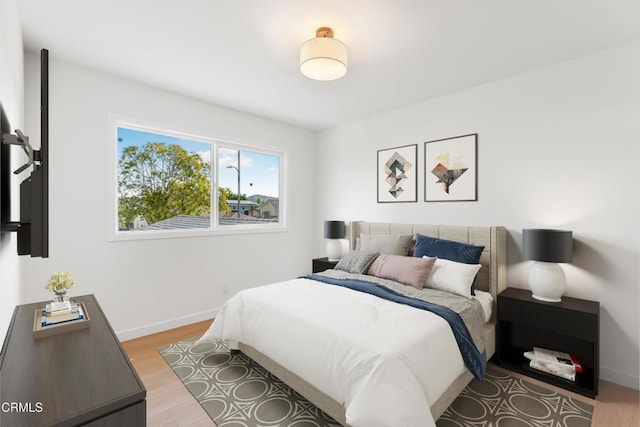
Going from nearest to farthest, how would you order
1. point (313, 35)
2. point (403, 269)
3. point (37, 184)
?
point (37, 184) → point (313, 35) → point (403, 269)

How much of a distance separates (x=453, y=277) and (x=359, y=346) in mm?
1384

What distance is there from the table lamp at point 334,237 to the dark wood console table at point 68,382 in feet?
10.00

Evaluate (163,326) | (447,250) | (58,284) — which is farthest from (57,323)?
(447,250)

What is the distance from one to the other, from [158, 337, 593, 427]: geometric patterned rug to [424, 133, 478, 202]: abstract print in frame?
A: 1.75 meters

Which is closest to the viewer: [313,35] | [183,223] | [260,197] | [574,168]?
[313,35]

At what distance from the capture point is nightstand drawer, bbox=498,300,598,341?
2.20 m

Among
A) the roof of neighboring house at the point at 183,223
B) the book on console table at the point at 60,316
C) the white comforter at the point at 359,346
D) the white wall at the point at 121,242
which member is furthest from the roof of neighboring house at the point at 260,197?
the book on console table at the point at 60,316

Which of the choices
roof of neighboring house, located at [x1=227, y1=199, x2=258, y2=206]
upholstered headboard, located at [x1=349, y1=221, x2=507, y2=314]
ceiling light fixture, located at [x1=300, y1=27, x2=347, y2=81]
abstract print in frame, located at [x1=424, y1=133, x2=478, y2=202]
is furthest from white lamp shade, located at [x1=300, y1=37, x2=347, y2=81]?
roof of neighboring house, located at [x1=227, y1=199, x2=258, y2=206]

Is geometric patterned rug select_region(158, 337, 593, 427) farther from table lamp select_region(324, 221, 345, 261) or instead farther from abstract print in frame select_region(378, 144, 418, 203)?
abstract print in frame select_region(378, 144, 418, 203)

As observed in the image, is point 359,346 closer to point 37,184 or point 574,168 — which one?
point 37,184

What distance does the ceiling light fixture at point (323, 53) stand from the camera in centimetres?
208

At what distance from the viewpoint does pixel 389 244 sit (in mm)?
3357

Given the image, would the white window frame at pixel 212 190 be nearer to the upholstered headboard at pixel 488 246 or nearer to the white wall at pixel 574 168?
the white wall at pixel 574 168

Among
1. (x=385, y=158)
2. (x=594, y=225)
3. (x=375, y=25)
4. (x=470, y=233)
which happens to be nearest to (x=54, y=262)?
(x=375, y=25)
